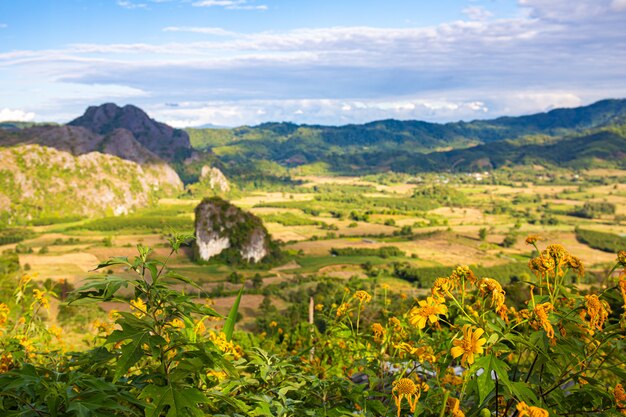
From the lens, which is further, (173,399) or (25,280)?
(25,280)

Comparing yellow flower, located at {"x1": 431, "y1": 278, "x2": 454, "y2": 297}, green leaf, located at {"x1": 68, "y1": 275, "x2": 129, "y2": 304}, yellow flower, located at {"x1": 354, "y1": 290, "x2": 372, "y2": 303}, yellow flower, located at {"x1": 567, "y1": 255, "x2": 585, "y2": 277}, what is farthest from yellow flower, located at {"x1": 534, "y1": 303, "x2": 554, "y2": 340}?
green leaf, located at {"x1": 68, "y1": 275, "x2": 129, "y2": 304}

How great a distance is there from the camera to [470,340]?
2.32 meters

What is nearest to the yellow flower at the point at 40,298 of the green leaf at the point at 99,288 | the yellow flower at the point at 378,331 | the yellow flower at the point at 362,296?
the green leaf at the point at 99,288

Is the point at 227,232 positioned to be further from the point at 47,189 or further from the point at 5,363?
the point at 5,363

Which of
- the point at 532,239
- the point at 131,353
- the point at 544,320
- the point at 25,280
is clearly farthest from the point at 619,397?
the point at 25,280

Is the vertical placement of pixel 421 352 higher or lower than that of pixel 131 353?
lower

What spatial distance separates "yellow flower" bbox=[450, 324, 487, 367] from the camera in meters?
2.26

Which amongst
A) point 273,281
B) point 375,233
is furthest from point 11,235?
point 375,233

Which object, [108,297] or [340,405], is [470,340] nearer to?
[340,405]

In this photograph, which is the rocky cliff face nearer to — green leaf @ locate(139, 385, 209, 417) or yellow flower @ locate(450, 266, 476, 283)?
yellow flower @ locate(450, 266, 476, 283)

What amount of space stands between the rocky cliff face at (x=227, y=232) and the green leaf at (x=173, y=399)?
10742cm

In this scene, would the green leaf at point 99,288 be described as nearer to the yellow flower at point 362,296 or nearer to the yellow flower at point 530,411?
the yellow flower at point 362,296

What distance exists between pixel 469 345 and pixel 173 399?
156 cm

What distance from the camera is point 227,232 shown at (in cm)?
11388
